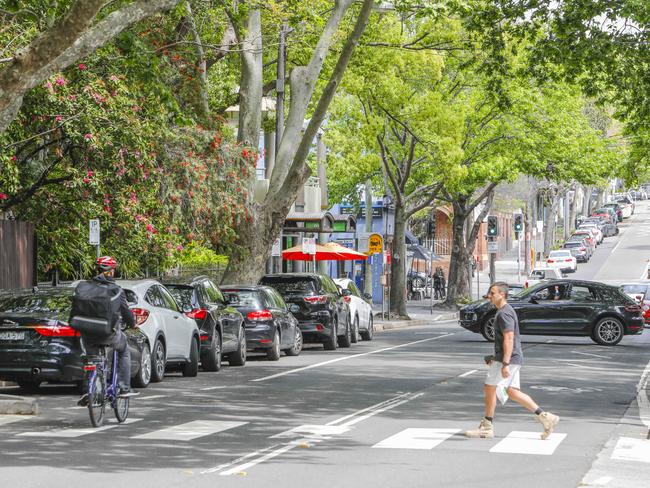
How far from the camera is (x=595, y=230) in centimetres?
10244

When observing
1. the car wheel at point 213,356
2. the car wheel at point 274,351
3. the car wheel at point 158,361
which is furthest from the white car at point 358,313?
the car wheel at point 158,361

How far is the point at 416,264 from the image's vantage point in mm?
82500

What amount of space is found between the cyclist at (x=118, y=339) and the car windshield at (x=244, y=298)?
36.1ft

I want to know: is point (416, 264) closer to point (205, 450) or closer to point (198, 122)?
point (198, 122)

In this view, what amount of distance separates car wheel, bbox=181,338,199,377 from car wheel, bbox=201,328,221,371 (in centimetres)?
95

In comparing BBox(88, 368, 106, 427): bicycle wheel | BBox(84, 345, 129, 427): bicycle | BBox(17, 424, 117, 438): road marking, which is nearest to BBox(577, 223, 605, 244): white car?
BBox(84, 345, 129, 427): bicycle

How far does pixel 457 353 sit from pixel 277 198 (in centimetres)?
523

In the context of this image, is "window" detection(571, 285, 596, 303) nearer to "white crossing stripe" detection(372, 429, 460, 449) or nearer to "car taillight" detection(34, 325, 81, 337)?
"car taillight" detection(34, 325, 81, 337)

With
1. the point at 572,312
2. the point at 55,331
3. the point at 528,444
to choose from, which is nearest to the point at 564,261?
the point at 572,312

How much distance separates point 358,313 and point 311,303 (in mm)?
4607

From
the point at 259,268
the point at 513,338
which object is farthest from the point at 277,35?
the point at 513,338

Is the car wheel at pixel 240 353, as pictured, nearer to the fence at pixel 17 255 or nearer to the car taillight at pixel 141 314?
the fence at pixel 17 255

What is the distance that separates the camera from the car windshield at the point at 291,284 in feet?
95.0

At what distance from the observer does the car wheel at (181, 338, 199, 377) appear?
821 inches
